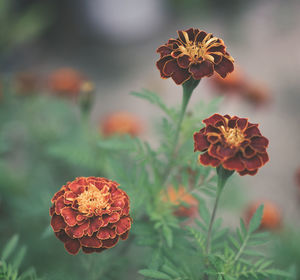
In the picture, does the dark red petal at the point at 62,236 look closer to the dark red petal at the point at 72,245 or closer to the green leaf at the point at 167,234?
the dark red petal at the point at 72,245

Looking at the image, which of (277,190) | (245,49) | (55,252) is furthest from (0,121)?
(245,49)

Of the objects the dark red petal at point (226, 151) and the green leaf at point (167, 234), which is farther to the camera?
the green leaf at point (167, 234)

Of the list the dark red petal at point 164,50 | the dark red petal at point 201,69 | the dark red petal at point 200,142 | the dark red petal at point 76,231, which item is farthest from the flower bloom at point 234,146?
the dark red petal at point 76,231

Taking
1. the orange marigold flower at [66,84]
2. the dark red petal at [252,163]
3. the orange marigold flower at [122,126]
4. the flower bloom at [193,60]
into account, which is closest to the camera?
the dark red petal at [252,163]

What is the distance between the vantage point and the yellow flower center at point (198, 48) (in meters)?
0.89

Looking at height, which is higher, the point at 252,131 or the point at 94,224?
the point at 252,131

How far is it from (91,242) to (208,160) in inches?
13.1

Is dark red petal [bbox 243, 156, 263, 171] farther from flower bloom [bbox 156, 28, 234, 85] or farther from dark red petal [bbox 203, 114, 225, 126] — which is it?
flower bloom [bbox 156, 28, 234, 85]

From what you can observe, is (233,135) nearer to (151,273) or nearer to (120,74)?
(151,273)

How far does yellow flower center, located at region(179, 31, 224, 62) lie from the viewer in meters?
0.89

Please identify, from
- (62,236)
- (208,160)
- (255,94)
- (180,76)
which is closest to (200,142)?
(208,160)

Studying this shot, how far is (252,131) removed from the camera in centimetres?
84

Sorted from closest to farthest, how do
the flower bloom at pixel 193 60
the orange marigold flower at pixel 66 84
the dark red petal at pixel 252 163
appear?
1. the dark red petal at pixel 252 163
2. the flower bloom at pixel 193 60
3. the orange marigold flower at pixel 66 84

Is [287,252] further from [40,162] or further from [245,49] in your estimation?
[245,49]
